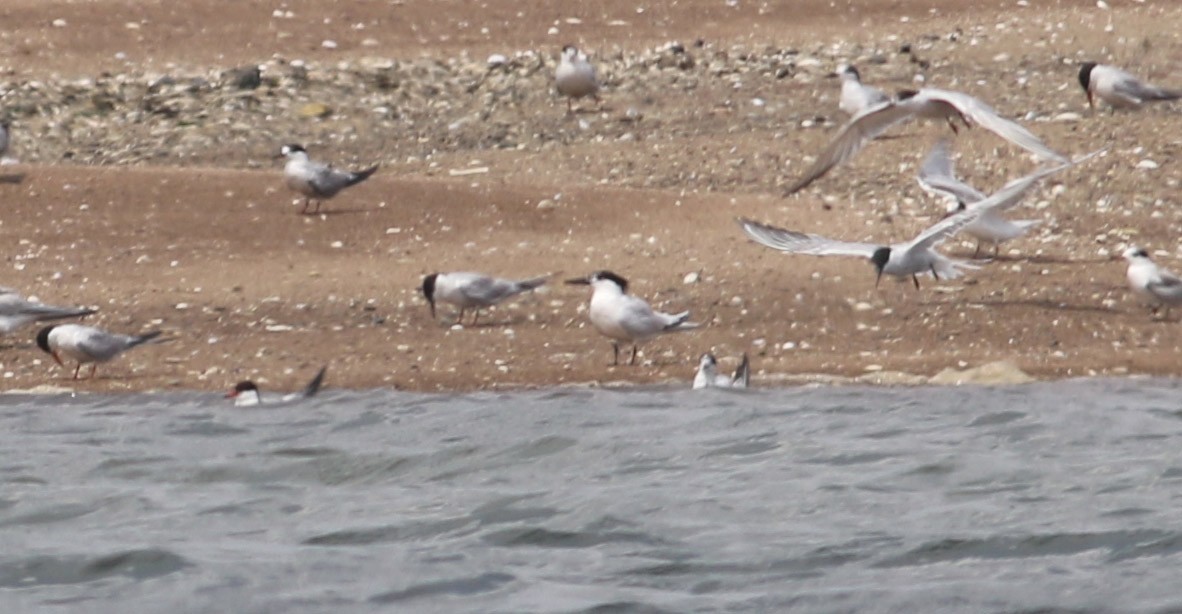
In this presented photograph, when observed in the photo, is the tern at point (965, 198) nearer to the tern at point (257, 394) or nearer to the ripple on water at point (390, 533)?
the tern at point (257, 394)

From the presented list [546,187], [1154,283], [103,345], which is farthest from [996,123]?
[103,345]

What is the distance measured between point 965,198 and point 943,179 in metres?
0.39

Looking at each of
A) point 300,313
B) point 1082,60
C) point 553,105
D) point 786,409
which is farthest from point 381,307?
point 1082,60

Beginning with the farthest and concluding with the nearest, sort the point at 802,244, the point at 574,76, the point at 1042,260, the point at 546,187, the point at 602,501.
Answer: the point at 574,76 < the point at 546,187 < the point at 1042,260 < the point at 802,244 < the point at 602,501

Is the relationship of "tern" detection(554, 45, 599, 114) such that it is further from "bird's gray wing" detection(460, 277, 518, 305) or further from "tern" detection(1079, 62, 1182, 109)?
"bird's gray wing" detection(460, 277, 518, 305)

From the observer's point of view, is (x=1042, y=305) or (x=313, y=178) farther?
(x=313, y=178)

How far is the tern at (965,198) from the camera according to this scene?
42.3ft

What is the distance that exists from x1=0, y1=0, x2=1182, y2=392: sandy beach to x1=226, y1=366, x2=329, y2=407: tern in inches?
12.9

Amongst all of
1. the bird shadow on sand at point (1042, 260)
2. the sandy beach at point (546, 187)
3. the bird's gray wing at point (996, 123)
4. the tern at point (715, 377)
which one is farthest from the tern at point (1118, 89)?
the tern at point (715, 377)

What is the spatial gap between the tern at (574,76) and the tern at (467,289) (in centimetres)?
585

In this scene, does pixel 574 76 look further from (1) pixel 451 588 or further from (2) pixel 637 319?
(1) pixel 451 588

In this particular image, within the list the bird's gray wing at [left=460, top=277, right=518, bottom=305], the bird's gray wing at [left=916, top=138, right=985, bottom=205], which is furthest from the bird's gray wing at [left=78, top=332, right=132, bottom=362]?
the bird's gray wing at [left=916, top=138, right=985, bottom=205]

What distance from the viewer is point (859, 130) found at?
1211 cm

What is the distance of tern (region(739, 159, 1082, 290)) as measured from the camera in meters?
11.7
